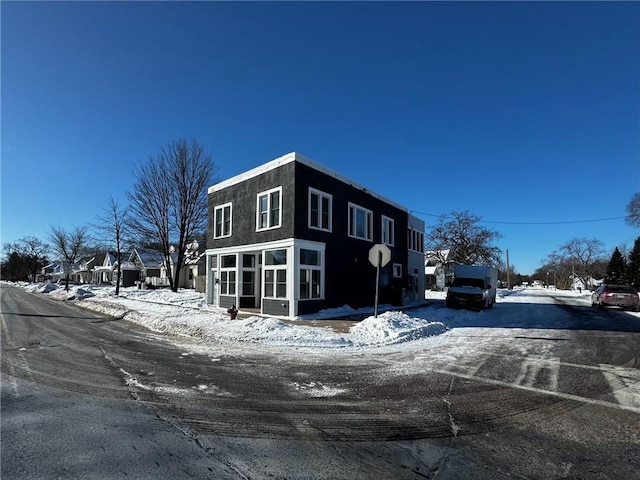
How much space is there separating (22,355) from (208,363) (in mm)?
4548

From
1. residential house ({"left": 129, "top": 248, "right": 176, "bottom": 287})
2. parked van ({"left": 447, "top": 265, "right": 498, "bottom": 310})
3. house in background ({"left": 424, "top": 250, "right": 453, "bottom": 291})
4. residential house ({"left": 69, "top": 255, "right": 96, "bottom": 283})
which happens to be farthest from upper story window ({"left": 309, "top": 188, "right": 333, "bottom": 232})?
residential house ({"left": 69, "top": 255, "right": 96, "bottom": 283})

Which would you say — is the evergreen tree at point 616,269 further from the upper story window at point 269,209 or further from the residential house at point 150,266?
the residential house at point 150,266

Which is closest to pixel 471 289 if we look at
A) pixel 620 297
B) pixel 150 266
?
pixel 620 297

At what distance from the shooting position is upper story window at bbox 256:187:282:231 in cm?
1795

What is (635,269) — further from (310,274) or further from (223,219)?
(223,219)

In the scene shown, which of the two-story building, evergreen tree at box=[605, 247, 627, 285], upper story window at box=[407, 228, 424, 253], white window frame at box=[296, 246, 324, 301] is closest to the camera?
white window frame at box=[296, 246, 324, 301]

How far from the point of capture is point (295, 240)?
658 inches

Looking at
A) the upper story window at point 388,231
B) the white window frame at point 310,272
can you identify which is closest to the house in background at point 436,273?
the upper story window at point 388,231

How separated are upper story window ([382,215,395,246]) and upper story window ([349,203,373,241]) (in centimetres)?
201

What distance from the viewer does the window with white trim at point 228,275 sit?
21.3 m

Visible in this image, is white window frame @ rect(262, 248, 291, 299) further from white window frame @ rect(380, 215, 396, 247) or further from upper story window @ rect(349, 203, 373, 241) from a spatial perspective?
white window frame @ rect(380, 215, 396, 247)

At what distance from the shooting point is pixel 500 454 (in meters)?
3.94

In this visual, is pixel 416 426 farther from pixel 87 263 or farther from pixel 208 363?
pixel 87 263

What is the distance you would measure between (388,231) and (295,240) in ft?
34.2
